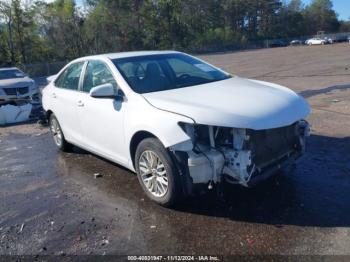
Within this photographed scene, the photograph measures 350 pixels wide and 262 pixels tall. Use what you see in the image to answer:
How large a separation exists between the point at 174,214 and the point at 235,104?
140 cm

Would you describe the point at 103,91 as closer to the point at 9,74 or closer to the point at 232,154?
the point at 232,154

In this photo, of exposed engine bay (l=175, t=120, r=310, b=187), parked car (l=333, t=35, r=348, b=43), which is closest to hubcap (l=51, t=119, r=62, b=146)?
exposed engine bay (l=175, t=120, r=310, b=187)

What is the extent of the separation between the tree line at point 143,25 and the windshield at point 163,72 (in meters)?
40.9

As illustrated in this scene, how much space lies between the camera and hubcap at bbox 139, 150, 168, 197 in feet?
14.4

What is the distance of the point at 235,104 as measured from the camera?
13.6ft

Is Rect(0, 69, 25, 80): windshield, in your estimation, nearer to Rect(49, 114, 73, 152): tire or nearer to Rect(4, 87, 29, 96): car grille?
Rect(4, 87, 29, 96): car grille

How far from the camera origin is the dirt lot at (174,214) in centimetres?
371

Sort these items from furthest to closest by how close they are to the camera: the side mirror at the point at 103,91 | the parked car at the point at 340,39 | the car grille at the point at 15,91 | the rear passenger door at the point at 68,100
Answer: the parked car at the point at 340,39
the car grille at the point at 15,91
the rear passenger door at the point at 68,100
the side mirror at the point at 103,91

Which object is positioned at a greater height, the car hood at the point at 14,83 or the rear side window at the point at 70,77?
the rear side window at the point at 70,77

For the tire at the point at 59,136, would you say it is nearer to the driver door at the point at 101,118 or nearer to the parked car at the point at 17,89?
the driver door at the point at 101,118

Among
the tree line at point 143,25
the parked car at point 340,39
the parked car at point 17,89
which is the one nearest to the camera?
the parked car at point 17,89

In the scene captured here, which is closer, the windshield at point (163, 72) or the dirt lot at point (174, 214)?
the dirt lot at point (174, 214)

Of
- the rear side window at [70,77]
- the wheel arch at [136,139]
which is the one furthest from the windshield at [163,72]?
the rear side window at [70,77]

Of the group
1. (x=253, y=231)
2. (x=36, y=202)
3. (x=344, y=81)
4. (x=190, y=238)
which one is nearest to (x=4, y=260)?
(x=36, y=202)
